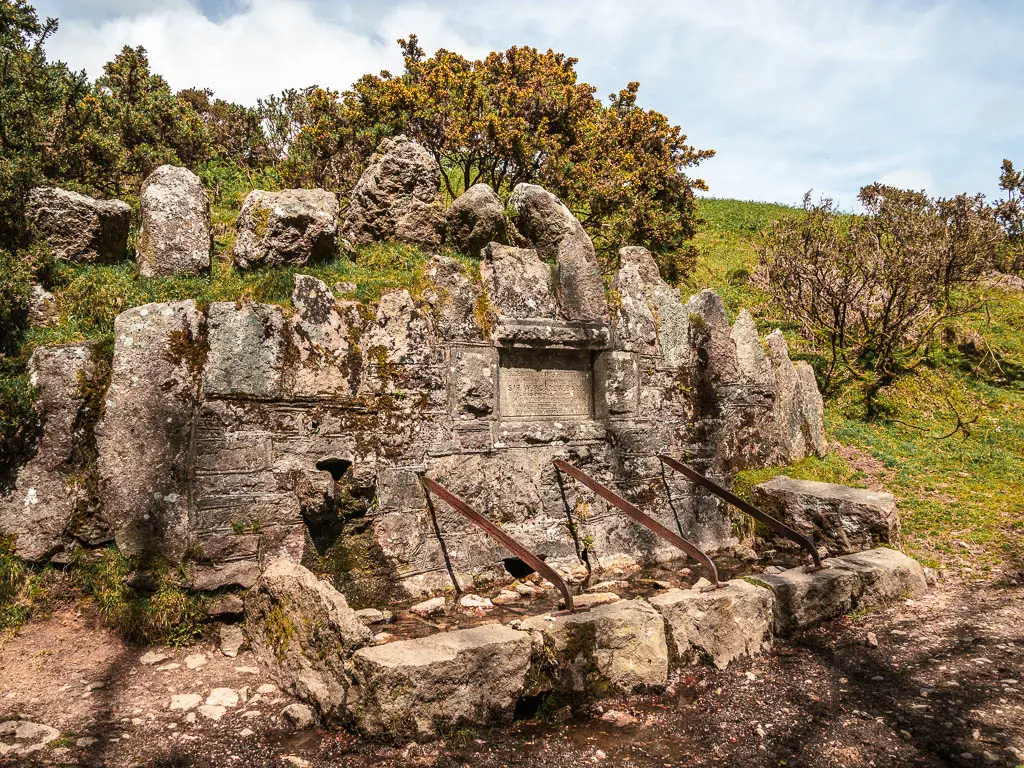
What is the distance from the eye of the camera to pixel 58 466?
4066 millimetres

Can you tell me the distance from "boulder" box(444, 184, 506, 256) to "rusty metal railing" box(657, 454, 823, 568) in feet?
9.23

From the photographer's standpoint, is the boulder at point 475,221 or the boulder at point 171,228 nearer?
the boulder at point 171,228

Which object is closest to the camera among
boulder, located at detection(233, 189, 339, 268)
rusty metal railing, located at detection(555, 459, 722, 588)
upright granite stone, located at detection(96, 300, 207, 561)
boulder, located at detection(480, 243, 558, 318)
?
upright granite stone, located at detection(96, 300, 207, 561)

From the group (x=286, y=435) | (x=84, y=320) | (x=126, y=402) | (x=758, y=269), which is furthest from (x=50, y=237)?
(x=758, y=269)

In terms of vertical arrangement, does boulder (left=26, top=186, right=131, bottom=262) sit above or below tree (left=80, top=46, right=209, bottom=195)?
below

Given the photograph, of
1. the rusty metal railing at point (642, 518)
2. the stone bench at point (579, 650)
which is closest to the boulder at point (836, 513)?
the stone bench at point (579, 650)

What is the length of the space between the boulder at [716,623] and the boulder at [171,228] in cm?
440

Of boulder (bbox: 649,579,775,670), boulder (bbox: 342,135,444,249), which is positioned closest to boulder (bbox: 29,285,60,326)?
boulder (bbox: 342,135,444,249)

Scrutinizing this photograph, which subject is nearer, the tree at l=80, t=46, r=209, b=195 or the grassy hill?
the grassy hill

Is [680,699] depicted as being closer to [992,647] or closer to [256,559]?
[992,647]

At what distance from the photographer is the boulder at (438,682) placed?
3080 mm

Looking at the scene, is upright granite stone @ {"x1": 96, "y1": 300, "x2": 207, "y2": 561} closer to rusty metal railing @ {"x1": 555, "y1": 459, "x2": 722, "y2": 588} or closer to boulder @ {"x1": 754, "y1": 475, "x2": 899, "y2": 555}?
rusty metal railing @ {"x1": 555, "y1": 459, "x2": 722, "y2": 588}

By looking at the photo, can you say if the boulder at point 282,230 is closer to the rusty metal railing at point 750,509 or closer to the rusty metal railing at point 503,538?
the rusty metal railing at point 503,538

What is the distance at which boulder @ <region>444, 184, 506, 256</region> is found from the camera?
6328 millimetres
